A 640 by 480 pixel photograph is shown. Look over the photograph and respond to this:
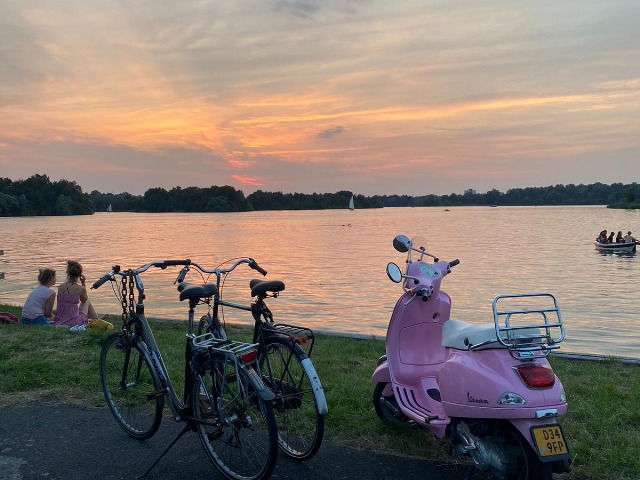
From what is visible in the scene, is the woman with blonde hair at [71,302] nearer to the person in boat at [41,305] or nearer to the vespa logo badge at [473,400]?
the person in boat at [41,305]

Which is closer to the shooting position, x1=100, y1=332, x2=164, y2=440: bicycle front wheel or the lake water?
x1=100, y1=332, x2=164, y2=440: bicycle front wheel

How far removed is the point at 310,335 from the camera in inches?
148

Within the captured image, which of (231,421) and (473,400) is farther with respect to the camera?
(231,421)

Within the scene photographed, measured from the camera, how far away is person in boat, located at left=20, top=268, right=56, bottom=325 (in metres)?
9.15

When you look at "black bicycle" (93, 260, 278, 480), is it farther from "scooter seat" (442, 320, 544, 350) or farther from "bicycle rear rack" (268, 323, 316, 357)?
"scooter seat" (442, 320, 544, 350)

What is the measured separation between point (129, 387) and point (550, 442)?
10.1 ft

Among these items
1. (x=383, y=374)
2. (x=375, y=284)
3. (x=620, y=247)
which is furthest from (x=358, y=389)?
(x=620, y=247)

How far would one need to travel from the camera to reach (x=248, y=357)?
11.4 feet

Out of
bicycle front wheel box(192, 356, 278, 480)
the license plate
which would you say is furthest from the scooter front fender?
the license plate

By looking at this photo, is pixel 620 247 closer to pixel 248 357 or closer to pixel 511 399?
pixel 511 399

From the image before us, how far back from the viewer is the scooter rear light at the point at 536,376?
309 cm

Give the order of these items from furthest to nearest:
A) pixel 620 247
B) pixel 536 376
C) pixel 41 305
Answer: pixel 620 247, pixel 41 305, pixel 536 376

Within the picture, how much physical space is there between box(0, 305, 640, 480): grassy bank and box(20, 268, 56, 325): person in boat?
29.6 inches

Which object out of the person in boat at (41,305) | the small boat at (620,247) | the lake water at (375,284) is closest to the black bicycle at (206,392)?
the person in boat at (41,305)
